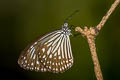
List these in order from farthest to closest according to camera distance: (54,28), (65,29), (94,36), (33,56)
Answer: (54,28) → (33,56) → (65,29) → (94,36)

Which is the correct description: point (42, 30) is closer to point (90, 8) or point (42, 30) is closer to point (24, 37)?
point (24, 37)

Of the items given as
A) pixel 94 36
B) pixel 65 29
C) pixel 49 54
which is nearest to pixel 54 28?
pixel 49 54

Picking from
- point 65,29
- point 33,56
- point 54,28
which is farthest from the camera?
point 54,28

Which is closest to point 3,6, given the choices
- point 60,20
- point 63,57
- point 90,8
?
point 60,20

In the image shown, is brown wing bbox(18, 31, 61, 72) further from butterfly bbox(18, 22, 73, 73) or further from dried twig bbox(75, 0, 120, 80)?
dried twig bbox(75, 0, 120, 80)

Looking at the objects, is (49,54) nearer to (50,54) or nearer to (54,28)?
(50,54)

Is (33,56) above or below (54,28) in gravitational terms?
below

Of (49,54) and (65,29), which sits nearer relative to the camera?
(65,29)
